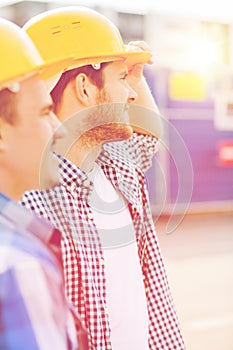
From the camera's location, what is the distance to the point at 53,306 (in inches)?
25.1

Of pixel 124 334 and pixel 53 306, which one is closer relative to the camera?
pixel 53 306

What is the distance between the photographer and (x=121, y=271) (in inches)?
48.7

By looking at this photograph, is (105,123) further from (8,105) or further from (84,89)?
(8,105)

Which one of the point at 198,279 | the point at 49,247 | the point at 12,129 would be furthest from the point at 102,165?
the point at 198,279

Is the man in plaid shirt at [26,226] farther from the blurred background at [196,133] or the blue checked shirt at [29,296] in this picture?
the blurred background at [196,133]

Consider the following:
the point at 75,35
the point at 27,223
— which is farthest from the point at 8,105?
the point at 75,35

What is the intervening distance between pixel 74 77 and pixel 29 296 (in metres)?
0.65

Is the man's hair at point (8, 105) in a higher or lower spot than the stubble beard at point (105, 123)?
higher

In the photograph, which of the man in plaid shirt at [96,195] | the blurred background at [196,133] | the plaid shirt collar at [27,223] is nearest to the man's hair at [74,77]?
the man in plaid shirt at [96,195]

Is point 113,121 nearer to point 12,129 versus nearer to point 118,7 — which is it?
point 12,129

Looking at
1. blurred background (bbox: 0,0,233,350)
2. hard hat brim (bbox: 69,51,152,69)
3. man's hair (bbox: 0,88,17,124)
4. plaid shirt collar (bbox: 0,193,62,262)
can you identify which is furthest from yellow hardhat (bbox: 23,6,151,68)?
blurred background (bbox: 0,0,233,350)

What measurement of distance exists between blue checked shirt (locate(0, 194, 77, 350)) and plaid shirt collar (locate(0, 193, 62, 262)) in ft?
0.05

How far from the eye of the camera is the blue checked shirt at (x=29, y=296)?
62 cm

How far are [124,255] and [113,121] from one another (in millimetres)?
231
